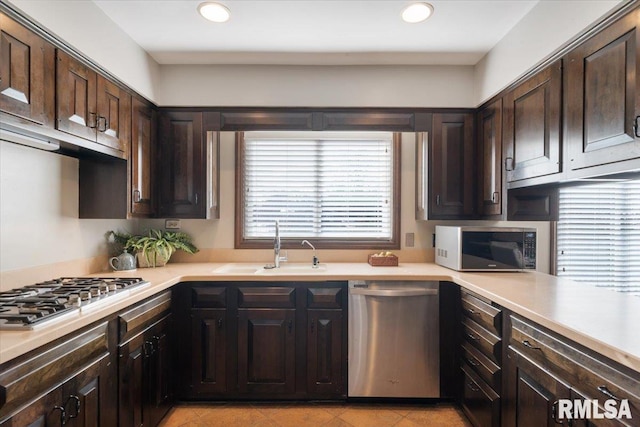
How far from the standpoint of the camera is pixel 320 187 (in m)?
3.14

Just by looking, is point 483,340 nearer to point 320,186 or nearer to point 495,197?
point 495,197

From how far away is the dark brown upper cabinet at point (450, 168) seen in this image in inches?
109

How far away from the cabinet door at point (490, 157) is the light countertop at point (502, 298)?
1.72 feet

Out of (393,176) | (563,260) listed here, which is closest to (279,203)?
(393,176)

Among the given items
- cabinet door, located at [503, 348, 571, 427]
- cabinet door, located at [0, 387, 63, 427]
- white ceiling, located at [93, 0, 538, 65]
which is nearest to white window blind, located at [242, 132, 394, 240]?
white ceiling, located at [93, 0, 538, 65]

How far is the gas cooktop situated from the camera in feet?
4.25

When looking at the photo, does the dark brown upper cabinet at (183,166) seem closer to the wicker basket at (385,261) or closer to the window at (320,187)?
the window at (320,187)

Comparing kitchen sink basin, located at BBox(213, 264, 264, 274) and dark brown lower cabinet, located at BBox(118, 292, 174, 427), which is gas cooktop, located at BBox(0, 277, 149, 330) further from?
kitchen sink basin, located at BBox(213, 264, 264, 274)

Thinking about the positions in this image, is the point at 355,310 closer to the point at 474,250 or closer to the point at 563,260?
the point at 474,250

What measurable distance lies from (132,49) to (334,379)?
2712mm

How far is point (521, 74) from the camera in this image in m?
2.17

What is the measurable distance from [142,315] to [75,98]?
4.05ft

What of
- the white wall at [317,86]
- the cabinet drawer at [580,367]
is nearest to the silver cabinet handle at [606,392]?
the cabinet drawer at [580,367]

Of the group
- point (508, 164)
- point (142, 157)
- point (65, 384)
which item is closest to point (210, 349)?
point (65, 384)
